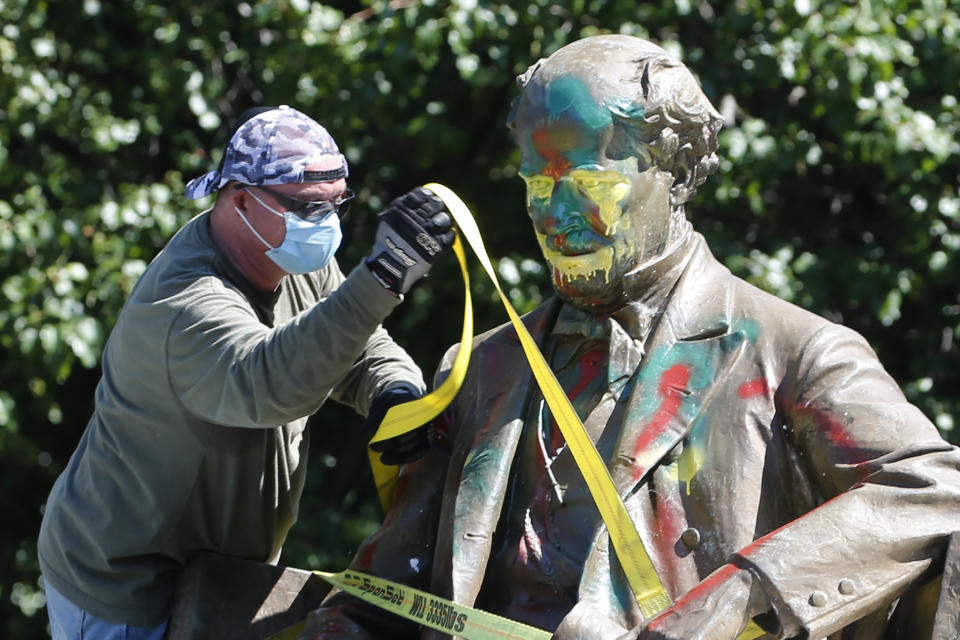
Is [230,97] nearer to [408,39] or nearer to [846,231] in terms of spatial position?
[408,39]

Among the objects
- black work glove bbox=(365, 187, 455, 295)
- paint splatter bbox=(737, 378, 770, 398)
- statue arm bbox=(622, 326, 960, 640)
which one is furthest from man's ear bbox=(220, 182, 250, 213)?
statue arm bbox=(622, 326, 960, 640)

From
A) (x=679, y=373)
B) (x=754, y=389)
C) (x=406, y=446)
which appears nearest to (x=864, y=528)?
(x=754, y=389)

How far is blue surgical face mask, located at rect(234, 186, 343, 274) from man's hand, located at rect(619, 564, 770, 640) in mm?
1451

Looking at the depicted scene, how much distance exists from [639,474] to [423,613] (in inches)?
21.9

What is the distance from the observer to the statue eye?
396 centimetres

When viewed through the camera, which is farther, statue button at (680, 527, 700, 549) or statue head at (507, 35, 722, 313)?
statue head at (507, 35, 722, 313)

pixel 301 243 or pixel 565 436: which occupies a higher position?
pixel 301 243

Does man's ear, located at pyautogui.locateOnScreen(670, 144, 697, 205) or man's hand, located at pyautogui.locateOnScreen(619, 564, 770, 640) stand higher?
man's ear, located at pyautogui.locateOnScreen(670, 144, 697, 205)

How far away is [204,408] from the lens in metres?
4.33

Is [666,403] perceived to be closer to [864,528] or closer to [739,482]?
[739,482]

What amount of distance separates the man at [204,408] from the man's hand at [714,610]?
925 millimetres

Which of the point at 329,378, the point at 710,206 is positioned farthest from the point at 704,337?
the point at 710,206

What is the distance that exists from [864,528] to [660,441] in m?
0.49

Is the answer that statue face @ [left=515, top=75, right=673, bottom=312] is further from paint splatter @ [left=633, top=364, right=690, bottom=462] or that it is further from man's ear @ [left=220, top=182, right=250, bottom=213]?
man's ear @ [left=220, top=182, right=250, bottom=213]
